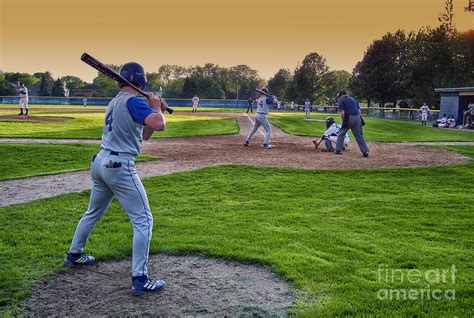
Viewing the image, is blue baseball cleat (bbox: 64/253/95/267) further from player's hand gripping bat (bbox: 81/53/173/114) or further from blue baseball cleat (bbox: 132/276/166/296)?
player's hand gripping bat (bbox: 81/53/173/114)

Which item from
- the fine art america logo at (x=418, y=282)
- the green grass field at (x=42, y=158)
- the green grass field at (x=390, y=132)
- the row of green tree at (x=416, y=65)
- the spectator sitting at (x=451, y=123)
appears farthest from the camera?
the row of green tree at (x=416, y=65)

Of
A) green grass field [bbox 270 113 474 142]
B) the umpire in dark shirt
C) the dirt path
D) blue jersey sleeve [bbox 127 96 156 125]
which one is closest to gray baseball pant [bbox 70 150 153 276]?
blue jersey sleeve [bbox 127 96 156 125]

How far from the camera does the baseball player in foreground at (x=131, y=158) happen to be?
Result: 4431 mm

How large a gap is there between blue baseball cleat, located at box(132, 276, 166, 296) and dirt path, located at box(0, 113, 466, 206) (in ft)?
15.2

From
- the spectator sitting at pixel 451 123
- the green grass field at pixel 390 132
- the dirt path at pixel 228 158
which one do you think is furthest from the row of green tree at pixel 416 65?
the dirt path at pixel 228 158

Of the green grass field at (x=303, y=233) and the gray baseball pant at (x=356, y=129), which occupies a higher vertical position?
the gray baseball pant at (x=356, y=129)

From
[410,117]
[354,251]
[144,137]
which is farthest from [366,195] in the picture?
[410,117]

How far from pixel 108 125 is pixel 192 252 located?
193cm

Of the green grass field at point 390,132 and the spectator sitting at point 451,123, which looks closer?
the green grass field at point 390,132

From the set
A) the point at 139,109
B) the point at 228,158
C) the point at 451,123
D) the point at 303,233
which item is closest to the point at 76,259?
the point at 139,109

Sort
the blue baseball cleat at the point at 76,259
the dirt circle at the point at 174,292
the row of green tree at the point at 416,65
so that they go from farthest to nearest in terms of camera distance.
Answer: the row of green tree at the point at 416,65, the blue baseball cleat at the point at 76,259, the dirt circle at the point at 174,292

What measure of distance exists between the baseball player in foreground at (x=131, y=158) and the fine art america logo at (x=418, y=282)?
226 centimetres

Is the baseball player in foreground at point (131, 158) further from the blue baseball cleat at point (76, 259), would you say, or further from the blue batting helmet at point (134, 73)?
the blue baseball cleat at point (76, 259)

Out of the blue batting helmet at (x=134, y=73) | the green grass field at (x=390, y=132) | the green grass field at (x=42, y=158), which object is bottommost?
the green grass field at (x=42, y=158)
